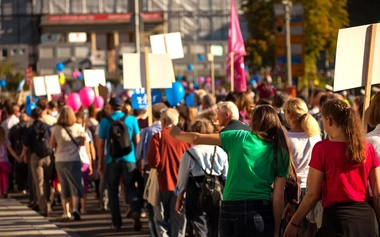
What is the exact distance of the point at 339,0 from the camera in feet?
190

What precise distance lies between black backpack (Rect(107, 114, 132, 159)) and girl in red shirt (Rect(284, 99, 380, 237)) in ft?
25.3

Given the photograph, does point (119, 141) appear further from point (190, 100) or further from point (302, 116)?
point (190, 100)

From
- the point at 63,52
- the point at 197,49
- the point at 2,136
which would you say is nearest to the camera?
the point at 2,136

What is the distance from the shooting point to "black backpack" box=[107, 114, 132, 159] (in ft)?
48.7

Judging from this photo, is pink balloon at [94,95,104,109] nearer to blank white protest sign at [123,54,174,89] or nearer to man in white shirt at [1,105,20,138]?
man in white shirt at [1,105,20,138]

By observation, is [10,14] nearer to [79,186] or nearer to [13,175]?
[13,175]

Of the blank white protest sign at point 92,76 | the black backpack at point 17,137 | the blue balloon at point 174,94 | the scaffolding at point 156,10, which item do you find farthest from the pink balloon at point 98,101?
the scaffolding at point 156,10

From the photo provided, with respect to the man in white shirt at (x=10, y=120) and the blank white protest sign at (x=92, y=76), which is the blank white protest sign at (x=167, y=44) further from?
the man in white shirt at (x=10, y=120)

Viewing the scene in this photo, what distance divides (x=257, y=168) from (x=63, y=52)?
93.3 meters

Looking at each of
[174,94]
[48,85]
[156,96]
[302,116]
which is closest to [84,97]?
[48,85]

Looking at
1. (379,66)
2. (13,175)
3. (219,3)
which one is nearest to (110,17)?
(219,3)

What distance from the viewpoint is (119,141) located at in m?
14.9

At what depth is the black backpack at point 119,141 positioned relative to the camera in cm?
1484

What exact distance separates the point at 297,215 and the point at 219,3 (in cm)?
10542
